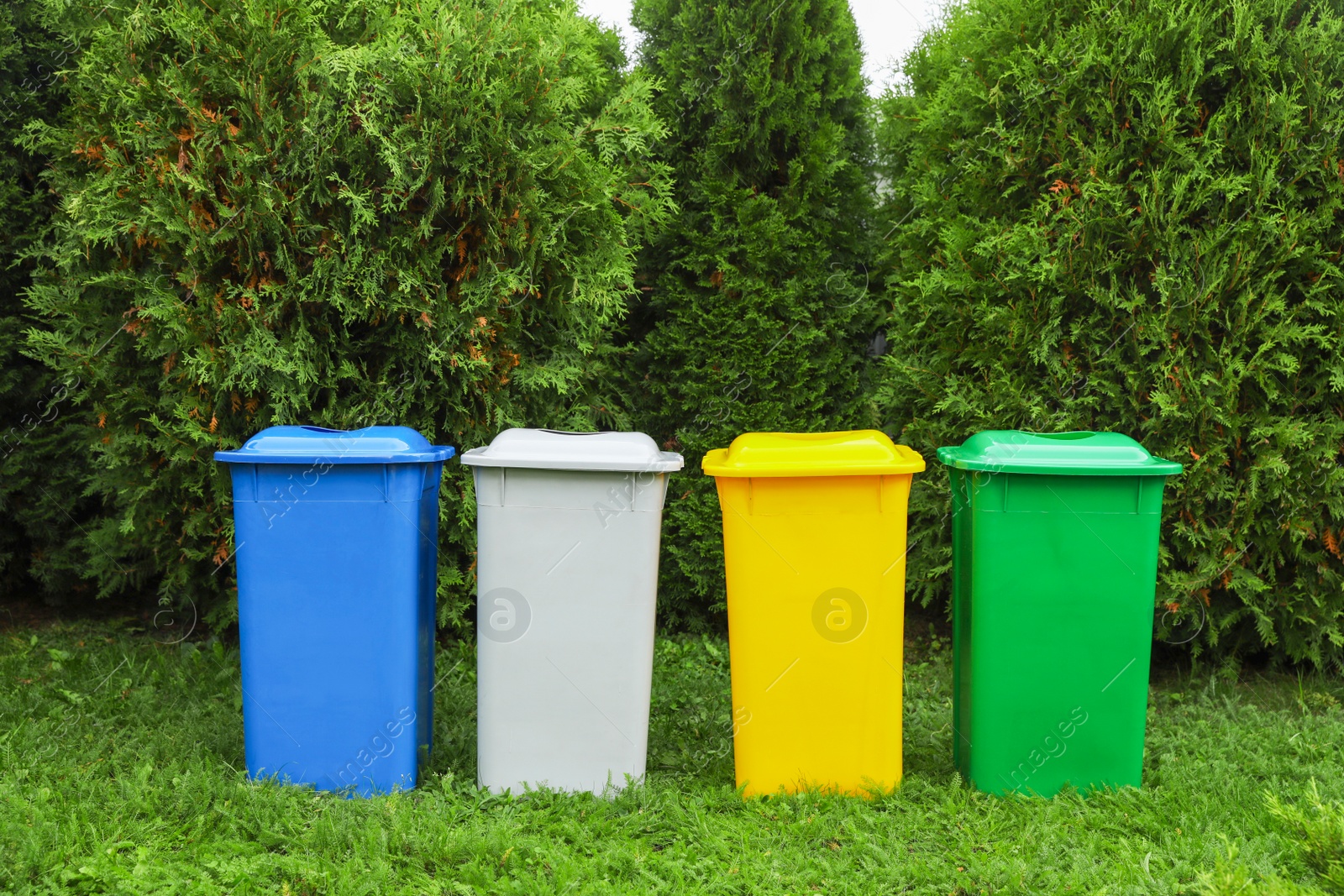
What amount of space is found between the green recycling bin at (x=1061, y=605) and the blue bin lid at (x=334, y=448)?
194cm

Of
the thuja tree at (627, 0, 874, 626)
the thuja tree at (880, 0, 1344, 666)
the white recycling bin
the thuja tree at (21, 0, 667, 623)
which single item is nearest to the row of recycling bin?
the white recycling bin

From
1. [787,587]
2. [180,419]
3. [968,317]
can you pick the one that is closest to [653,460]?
[787,587]

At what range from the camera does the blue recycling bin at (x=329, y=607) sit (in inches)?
113

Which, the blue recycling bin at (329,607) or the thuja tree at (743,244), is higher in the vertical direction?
the thuja tree at (743,244)

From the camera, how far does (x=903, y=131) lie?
16.9 feet

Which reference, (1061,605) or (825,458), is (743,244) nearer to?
(825,458)

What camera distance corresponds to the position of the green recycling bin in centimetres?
280

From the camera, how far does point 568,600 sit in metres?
2.86

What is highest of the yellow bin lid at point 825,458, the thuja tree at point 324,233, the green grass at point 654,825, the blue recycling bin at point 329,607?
the thuja tree at point 324,233

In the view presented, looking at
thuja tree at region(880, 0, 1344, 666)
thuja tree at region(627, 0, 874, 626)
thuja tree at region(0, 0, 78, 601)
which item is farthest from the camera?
thuja tree at region(0, 0, 78, 601)

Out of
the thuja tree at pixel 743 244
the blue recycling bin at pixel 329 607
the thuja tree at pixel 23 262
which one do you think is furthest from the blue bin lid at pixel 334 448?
the thuja tree at pixel 23 262

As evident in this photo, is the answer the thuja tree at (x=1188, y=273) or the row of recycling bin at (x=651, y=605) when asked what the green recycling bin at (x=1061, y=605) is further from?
the thuja tree at (x=1188, y=273)

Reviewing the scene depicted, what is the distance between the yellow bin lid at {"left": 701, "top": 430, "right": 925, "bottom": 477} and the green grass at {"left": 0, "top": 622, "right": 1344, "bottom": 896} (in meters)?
1.14

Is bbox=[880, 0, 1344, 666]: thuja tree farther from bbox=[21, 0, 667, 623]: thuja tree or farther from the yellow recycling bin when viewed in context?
bbox=[21, 0, 667, 623]: thuja tree
